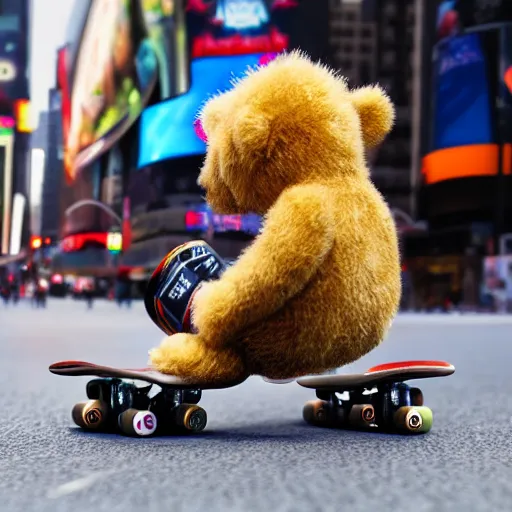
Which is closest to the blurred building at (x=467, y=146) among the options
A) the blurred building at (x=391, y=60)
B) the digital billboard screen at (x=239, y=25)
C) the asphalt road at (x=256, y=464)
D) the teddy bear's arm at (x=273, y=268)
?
the blurred building at (x=391, y=60)

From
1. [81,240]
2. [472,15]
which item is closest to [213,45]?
[472,15]


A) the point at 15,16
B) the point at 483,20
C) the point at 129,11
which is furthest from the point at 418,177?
the point at 15,16

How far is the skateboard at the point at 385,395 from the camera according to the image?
249 centimetres

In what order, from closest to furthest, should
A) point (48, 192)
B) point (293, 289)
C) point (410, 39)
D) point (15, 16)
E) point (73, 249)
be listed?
point (293, 289)
point (410, 39)
point (73, 249)
point (48, 192)
point (15, 16)

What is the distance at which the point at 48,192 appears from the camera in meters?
84.6

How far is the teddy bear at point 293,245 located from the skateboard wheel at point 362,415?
0.64 ft

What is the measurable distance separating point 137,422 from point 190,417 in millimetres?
154

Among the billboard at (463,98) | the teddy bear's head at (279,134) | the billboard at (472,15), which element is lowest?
the teddy bear's head at (279,134)

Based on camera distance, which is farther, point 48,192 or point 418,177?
point 48,192

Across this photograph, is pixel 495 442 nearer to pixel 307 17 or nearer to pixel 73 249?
pixel 307 17

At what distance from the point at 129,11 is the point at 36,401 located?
5685 centimetres

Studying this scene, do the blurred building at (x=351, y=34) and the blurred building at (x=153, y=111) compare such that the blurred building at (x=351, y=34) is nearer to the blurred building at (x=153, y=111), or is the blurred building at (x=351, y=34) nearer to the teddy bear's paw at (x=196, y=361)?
Answer: the blurred building at (x=153, y=111)

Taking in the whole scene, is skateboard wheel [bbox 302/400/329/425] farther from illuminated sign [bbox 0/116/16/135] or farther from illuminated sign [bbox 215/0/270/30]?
illuminated sign [bbox 0/116/16/135]

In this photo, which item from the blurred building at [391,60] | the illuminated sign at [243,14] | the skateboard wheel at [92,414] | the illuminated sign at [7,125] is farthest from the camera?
the illuminated sign at [7,125]
